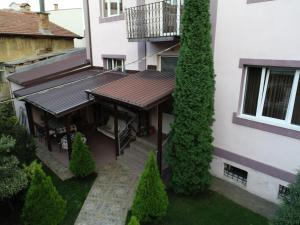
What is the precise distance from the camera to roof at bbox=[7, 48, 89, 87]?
45.3ft

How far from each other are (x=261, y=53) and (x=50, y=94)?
912cm

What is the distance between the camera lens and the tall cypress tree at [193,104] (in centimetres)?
618

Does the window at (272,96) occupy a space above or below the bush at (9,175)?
above

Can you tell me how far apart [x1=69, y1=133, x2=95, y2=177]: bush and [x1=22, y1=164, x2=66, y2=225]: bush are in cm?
242

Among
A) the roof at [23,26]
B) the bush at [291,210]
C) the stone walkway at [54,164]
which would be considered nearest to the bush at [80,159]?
the stone walkway at [54,164]

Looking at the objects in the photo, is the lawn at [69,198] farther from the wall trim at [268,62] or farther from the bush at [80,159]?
the wall trim at [268,62]

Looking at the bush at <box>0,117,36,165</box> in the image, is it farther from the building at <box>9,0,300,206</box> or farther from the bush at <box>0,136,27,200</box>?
the building at <box>9,0,300,206</box>

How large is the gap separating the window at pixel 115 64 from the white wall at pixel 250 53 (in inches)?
224

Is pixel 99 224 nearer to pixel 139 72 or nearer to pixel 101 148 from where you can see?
pixel 101 148

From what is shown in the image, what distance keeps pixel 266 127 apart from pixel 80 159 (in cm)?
616

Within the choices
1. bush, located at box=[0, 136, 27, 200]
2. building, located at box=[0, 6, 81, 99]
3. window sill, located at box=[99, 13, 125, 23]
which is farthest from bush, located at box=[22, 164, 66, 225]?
building, located at box=[0, 6, 81, 99]

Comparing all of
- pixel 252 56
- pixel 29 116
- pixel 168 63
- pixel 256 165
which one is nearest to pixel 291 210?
pixel 256 165

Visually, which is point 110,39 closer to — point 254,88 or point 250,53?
point 250,53

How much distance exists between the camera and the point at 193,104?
255 inches
